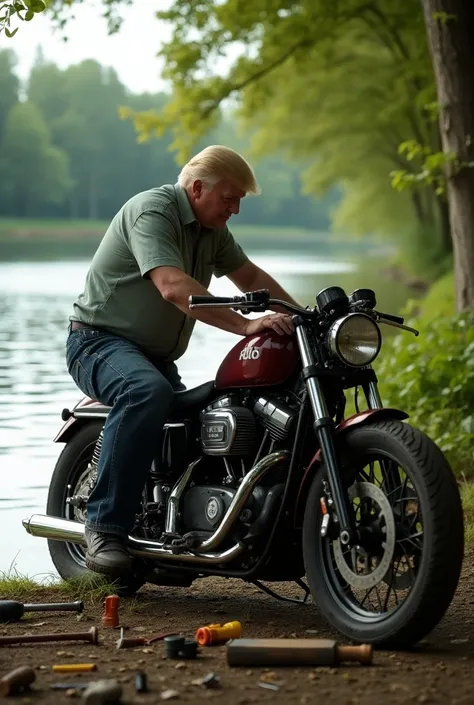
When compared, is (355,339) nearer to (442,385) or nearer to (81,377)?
(81,377)

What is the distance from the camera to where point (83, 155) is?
116188 millimetres

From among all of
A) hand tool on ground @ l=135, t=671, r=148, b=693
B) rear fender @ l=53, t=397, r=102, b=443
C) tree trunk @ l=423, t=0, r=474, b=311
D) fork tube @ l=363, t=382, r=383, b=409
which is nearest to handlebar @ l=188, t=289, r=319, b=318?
fork tube @ l=363, t=382, r=383, b=409

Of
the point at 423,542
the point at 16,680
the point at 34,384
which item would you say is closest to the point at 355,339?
the point at 423,542

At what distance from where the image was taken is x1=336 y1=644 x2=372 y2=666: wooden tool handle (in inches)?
175

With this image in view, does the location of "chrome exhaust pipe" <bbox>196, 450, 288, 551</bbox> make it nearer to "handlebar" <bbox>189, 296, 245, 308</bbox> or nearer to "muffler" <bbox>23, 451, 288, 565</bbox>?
"muffler" <bbox>23, 451, 288, 565</bbox>

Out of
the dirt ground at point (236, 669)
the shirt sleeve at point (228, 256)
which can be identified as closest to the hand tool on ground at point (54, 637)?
the dirt ground at point (236, 669)

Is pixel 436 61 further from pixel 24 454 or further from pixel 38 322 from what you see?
pixel 38 322

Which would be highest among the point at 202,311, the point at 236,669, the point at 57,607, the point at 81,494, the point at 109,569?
the point at 202,311

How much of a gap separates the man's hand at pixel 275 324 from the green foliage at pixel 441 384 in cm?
343

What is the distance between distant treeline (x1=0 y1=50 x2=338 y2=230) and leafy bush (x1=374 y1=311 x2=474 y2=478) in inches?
3220

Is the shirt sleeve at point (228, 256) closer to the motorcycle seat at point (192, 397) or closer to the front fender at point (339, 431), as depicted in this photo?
the motorcycle seat at point (192, 397)

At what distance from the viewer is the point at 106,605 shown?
5281 mm

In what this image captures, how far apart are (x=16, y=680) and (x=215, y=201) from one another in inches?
91.1

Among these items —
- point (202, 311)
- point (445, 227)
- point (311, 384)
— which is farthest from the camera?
point (445, 227)
